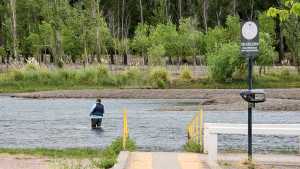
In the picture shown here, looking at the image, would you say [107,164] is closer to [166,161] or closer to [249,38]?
[166,161]

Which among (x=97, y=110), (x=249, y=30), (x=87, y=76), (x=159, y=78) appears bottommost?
(x=159, y=78)

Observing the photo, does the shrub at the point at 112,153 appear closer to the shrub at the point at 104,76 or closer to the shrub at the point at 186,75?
the shrub at the point at 186,75

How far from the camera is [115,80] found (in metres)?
67.8

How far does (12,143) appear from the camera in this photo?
88.3 feet

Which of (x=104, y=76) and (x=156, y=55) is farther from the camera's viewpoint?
(x=156, y=55)

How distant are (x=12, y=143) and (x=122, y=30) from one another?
80554 millimetres

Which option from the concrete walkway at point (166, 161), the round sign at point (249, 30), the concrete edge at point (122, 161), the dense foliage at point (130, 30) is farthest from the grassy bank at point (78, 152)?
the dense foliage at point (130, 30)

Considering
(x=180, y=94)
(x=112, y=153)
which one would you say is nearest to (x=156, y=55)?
(x=180, y=94)

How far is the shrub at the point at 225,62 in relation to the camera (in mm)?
64062

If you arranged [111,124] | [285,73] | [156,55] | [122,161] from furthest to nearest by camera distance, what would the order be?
[156,55] < [285,73] < [111,124] < [122,161]

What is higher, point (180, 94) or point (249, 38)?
point (249, 38)

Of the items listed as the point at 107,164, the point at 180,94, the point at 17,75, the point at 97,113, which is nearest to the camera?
the point at 107,164

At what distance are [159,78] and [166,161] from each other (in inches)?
1928

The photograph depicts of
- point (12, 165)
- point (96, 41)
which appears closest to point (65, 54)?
point (96, 41)
